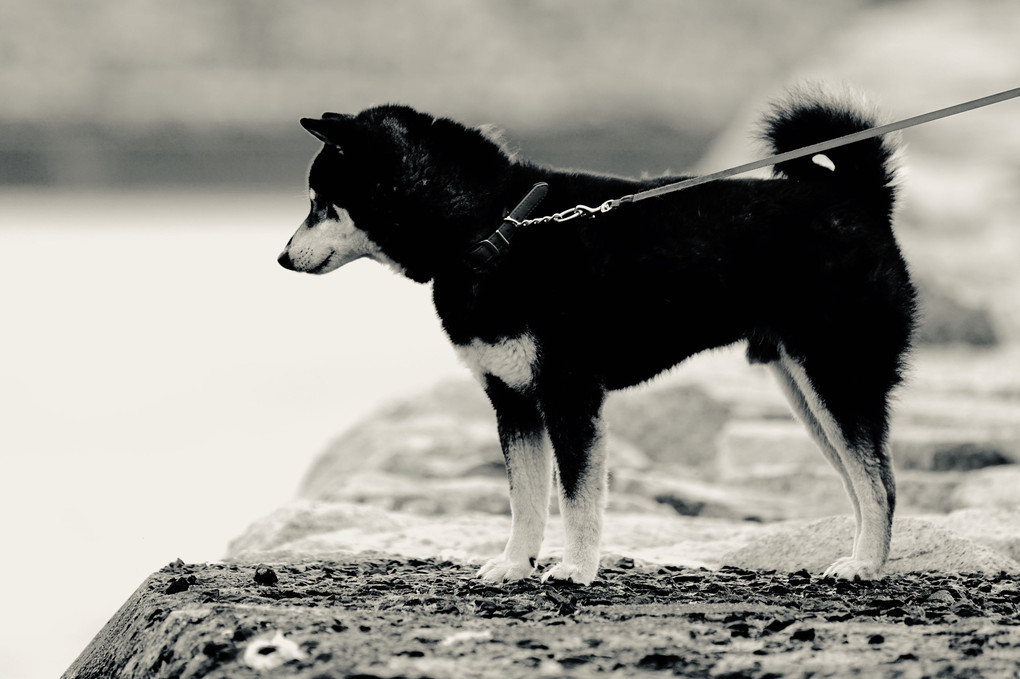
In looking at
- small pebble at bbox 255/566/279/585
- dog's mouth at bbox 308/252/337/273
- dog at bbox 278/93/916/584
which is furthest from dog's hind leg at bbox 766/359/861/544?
small pebble at bbox 255/566/279/585

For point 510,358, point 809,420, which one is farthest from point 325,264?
point 809,420

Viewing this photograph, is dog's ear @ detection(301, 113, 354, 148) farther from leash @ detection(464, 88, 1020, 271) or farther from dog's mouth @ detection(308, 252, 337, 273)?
leash @ detection(464, 88, 1020, 271)

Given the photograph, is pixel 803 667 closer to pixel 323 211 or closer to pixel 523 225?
pixel 523 225

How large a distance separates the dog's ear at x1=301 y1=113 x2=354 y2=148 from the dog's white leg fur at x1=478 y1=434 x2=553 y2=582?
4.08 feet

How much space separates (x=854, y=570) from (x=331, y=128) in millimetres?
2407

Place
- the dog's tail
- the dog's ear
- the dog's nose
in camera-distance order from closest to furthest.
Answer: the dog's ear, the dog's nose, the dog's tail

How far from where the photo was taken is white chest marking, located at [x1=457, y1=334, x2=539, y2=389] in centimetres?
427

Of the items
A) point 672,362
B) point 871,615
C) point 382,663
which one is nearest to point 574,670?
point 382,663

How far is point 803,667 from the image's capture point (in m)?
3.06

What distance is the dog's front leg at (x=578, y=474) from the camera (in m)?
4.21

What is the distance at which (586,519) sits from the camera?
4.22 m

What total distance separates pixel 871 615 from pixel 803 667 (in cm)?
74

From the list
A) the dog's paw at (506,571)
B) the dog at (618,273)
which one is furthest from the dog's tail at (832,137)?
the dog's paw at (506,571)

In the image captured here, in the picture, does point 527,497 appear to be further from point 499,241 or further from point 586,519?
point 499,241
